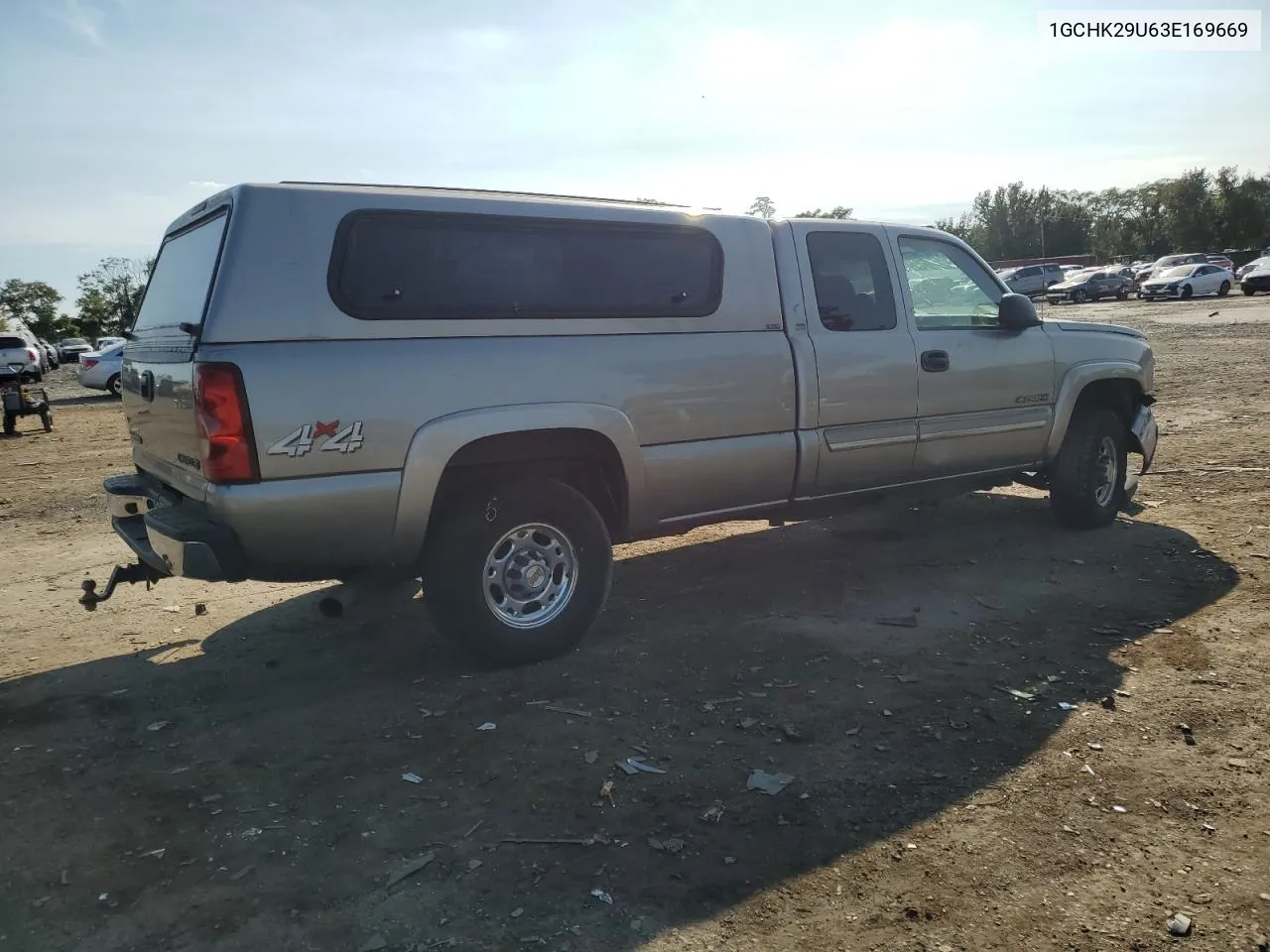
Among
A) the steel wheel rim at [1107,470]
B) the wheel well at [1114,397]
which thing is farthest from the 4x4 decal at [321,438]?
the steel wheel rim at [1107,470]

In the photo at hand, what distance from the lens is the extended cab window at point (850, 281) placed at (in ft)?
17.2

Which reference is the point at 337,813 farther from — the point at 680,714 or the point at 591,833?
the point at 680,714

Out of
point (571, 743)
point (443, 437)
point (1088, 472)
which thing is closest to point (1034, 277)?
point (1088, 472)

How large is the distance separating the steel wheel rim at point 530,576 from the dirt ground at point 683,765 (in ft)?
0.90

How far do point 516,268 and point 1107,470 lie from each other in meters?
4.67

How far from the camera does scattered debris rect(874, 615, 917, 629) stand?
4.88 meters

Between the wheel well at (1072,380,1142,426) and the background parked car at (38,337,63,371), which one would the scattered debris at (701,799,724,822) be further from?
the background parked car at (38,337,63,371)

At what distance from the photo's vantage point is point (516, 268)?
4.26 metres

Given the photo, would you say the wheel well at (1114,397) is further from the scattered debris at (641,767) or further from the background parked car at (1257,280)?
the background parked car at (1257,280)

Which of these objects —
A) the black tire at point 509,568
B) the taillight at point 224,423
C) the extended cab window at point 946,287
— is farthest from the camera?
the extended cab window at point 946,287

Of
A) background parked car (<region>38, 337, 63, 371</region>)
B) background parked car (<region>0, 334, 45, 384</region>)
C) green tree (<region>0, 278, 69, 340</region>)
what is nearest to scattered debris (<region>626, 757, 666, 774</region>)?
background parked car (<region>0, 334, 45, 384</region>)

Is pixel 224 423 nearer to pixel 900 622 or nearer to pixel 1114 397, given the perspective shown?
pixel 900 622

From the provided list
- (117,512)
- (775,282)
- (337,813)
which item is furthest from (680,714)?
(117,512)

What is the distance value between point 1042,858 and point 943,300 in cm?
381
